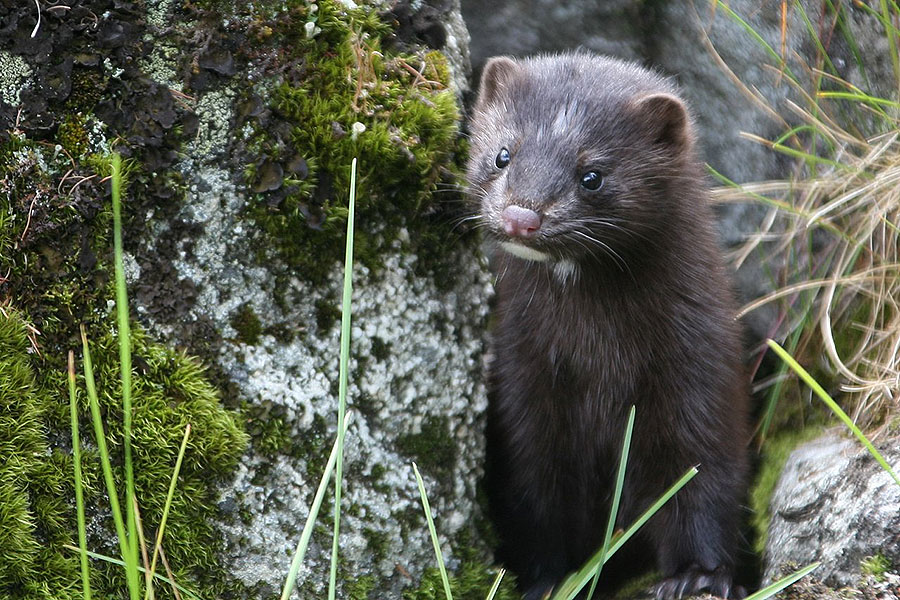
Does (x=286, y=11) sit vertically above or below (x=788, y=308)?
above

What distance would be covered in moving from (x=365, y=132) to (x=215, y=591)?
63.9 inches

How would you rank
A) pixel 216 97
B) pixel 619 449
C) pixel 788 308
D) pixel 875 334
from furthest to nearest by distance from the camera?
pixel 788 308, pixel 875 334, pixel 619 449, pixel 216 97

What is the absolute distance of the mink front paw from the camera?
3.85 metres

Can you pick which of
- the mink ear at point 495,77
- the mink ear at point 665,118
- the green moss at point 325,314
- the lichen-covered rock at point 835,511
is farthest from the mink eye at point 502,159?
the lichen-covered rock at point 835,511

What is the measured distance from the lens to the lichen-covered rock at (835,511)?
3.37 meters

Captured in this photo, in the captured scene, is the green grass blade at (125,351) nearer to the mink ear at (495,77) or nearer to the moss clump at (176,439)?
the moss clump at (176,439)

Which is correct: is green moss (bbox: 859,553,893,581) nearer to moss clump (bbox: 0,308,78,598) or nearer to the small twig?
moss clump (bbox: 0,308,78,598)

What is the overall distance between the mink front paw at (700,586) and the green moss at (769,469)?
1.77 ft

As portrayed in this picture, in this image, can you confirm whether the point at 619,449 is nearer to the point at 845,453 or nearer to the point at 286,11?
Answer: the point at 845,453

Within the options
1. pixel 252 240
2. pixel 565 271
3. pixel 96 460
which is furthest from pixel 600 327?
pixel 96 460

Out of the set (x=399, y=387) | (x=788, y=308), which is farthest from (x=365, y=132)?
(x=788, y=308)

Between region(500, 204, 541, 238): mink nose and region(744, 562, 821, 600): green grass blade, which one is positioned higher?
region(500, 204, 541, 238): mink nose

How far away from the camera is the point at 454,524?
12.6 ft

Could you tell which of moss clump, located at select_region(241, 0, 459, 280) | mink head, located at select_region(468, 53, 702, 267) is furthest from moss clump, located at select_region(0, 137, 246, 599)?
mink head, located at select_region(468, 53, 702, 267)
